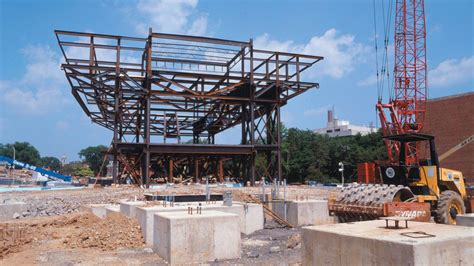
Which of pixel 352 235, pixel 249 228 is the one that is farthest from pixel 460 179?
pixel 352 235

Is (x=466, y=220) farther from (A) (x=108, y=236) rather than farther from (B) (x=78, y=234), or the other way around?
(B) (x=78, y=234)

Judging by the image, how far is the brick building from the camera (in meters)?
47.3

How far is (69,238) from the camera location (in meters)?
12.4

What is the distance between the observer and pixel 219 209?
13852 mm

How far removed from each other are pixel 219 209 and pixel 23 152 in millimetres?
129185

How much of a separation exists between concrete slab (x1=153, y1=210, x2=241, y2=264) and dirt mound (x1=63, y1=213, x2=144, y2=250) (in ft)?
5.78

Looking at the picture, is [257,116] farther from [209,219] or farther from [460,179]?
[209,219]

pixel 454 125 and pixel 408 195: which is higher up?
pixel 454 125

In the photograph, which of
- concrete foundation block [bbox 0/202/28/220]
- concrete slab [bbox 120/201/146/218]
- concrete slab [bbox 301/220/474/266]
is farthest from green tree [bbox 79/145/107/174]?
concrete slab [bbox 301/220/474/266]

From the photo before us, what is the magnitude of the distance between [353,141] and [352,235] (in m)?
75.8

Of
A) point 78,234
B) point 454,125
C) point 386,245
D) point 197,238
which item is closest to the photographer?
point 386,245

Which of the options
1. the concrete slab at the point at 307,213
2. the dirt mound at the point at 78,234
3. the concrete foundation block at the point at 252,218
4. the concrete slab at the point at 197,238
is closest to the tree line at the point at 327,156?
the concrete slab at the point at 307,213

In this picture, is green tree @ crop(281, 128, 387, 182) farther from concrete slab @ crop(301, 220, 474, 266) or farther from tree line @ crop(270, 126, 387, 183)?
concrete slab @ crop(301, 220, 474, 266)

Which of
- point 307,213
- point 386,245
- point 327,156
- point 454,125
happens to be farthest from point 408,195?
point 327,156
